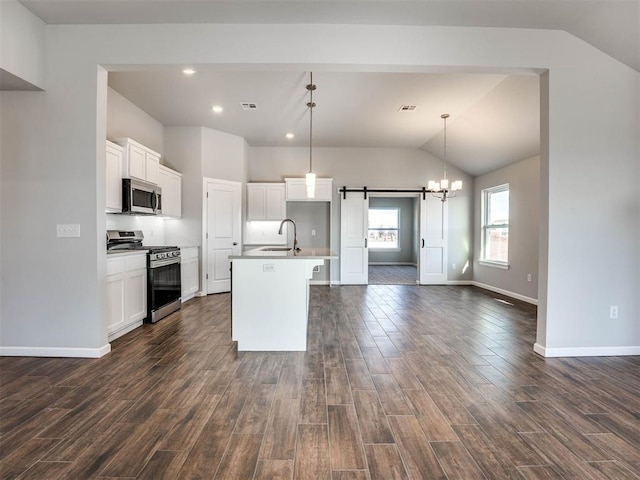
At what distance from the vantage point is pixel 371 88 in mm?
4195

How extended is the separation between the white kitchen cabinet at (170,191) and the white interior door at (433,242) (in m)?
4.94

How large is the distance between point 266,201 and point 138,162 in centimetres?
284

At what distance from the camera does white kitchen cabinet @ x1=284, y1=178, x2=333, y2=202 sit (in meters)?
6.70

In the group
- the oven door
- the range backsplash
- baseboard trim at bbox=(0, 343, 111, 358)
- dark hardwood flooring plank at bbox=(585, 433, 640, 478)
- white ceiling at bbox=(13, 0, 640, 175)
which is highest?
white ceiling at bbox=(13, 0, 640, 175)

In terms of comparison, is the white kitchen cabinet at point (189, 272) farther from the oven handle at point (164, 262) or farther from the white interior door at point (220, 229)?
the oven handle at point (164, 262)

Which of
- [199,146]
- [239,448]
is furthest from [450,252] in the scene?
[239,448]

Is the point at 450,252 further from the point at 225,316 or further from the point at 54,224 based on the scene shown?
the point at 54,224

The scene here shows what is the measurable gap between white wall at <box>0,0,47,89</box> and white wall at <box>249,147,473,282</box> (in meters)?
4.28

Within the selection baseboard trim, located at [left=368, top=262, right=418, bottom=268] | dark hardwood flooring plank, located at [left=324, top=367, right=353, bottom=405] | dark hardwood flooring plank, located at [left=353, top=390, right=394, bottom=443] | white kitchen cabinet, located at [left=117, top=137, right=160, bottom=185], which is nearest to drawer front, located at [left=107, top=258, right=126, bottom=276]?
white kitchen cabinet, located at [left=117, top=137, right=160, bottom=185]

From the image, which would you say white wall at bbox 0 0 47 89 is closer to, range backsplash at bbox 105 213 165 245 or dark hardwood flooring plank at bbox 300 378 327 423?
range backsplash at bbox 105 213 165 245

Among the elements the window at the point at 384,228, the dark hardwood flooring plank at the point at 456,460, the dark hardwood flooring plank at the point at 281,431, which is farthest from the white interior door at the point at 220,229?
the window at the point at 384,228

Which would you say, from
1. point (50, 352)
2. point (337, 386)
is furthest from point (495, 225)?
point (50, 352)

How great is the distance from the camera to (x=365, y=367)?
107 inches

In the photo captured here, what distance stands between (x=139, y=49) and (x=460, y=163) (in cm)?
605
